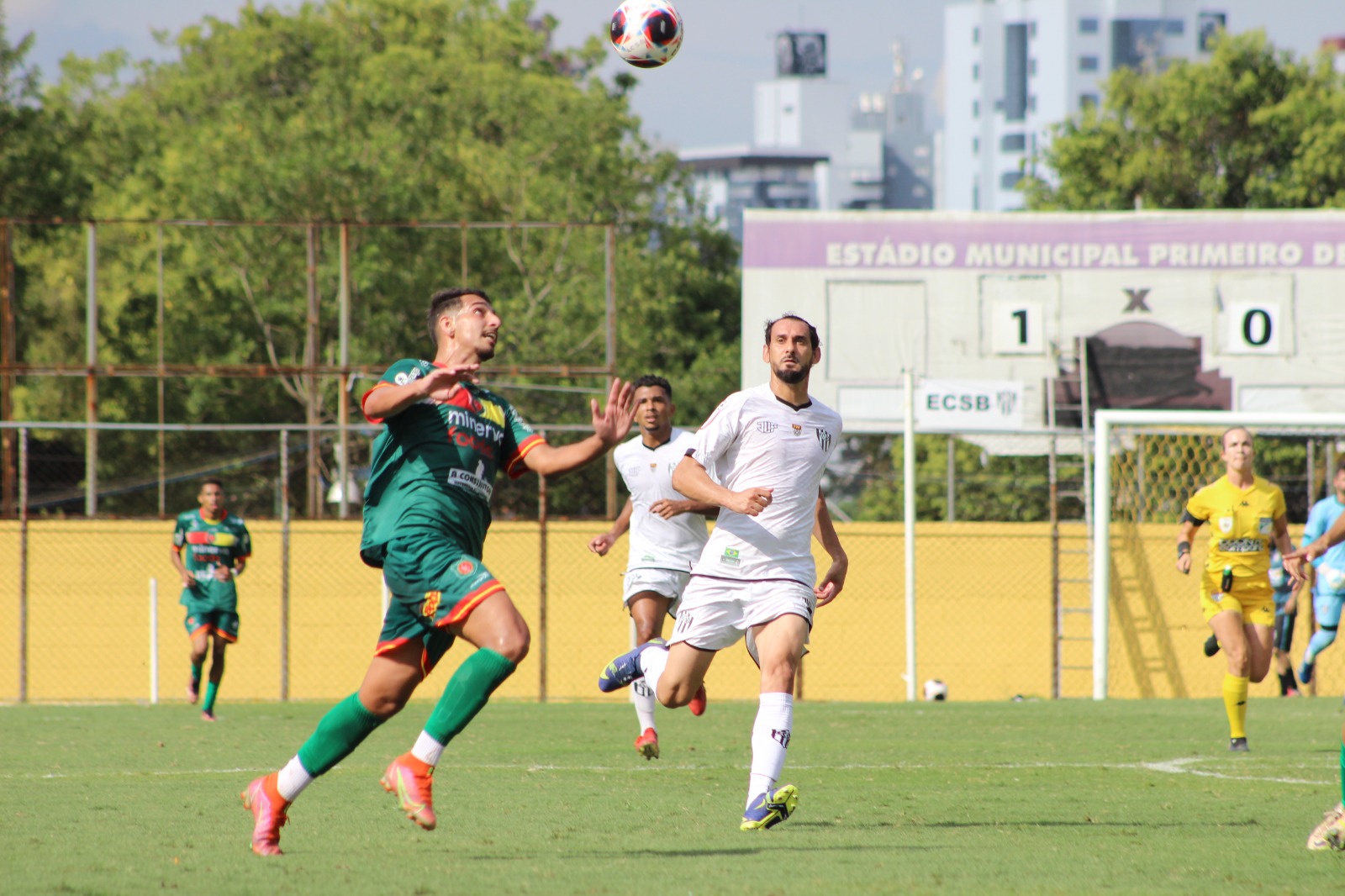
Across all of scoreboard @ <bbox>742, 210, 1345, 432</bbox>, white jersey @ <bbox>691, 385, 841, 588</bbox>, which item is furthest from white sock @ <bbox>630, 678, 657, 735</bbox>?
scoreboard @ <bbox>742, 210, 1345, 432</bbox>

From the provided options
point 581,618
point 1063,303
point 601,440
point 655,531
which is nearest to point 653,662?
point 655,531

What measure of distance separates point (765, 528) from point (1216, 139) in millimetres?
34058

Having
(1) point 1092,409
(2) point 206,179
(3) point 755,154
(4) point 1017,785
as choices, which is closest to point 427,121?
(2) point 206,179

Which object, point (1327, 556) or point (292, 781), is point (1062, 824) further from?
point (1327, 556)

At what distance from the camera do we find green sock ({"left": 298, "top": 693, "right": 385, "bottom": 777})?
5.96 metres

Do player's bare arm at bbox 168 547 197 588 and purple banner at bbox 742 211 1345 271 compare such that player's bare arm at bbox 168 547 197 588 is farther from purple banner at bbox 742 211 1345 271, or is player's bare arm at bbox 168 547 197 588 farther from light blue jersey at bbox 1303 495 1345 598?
purple banner at bbox 742 211 1345 271

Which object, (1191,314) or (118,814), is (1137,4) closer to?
(1191,314)

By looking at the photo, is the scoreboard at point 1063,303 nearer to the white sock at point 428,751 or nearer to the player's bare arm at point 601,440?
the player's bare arm at point 601,440

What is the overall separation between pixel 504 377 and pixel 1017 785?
28.9m

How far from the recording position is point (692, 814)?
7.27 m

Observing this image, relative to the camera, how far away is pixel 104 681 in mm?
19656

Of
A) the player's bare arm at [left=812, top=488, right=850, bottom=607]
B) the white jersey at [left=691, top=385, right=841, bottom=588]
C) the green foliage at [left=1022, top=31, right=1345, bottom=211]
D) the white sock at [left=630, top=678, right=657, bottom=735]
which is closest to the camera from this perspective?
the white jersey at [left=691, top=385, right=841, bottom=588]

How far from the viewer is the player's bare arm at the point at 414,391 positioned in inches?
226

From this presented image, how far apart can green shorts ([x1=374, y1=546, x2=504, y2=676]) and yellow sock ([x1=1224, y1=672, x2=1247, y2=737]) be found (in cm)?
633
